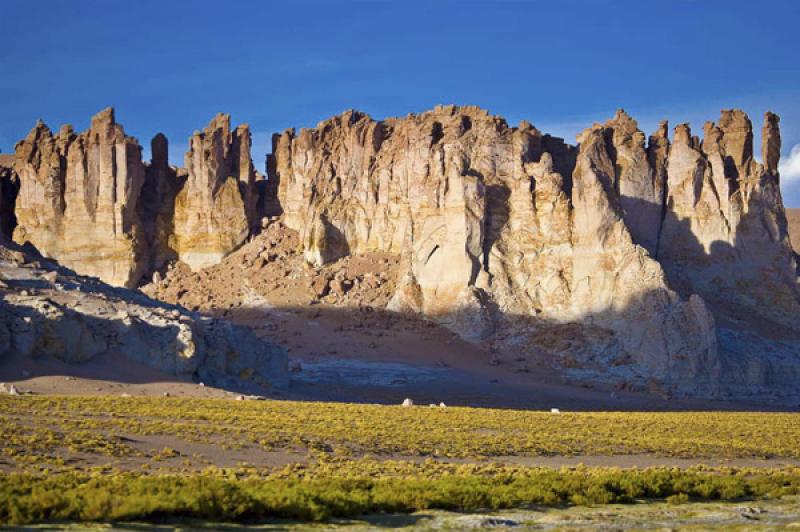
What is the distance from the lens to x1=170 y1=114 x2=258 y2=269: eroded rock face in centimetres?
8988

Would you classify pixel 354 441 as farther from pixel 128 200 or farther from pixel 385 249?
pixel 128 200

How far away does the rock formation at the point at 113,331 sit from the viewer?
47.6 metres

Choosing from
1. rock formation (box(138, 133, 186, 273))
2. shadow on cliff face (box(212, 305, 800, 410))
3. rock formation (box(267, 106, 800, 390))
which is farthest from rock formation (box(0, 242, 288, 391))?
rock formation (box(138, 133, 186, 273))

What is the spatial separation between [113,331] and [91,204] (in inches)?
1625

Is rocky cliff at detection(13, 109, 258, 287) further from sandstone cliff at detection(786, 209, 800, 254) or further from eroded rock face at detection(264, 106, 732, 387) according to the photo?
sandstone cliff at detection(786, 209, 800, 254)

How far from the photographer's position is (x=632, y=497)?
24.3 m

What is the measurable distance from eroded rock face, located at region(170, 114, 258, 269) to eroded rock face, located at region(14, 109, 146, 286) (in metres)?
3.55

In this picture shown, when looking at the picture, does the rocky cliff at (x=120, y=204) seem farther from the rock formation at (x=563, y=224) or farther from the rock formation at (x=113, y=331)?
the rock formation at (x=113, y=331)

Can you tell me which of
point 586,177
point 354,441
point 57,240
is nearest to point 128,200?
point 57,240

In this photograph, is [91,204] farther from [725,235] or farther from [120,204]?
[725,235]

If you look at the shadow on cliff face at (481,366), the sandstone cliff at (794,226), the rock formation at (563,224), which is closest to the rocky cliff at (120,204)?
the rock formation at (563,224)

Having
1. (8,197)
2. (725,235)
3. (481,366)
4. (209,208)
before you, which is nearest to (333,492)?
(481,366)

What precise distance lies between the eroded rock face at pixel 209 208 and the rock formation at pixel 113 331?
30.2m

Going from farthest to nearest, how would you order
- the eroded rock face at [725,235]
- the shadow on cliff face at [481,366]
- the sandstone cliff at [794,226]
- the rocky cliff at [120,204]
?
the sandstone cliff at [794,226], the rocky cliff at [120,204], the eroded rock face at [725,235], the shadow on cliff face at [481,366]
